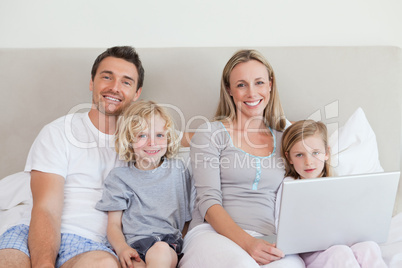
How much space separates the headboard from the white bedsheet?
246 millimetres

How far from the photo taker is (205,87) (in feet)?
5.95

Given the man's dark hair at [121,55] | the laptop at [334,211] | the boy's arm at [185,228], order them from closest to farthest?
1. the laptop at [334,211]
2. the boy's arm at [185,228]
3. the man's dark hair at [121,55]

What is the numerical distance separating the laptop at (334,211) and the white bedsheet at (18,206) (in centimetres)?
14

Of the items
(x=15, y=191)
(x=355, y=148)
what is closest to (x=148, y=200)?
(x=15, y=191)

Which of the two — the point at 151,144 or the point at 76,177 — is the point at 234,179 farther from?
the point at 76,177

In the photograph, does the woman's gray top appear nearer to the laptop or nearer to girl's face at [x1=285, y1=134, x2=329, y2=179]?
girl's face at [x1=285, y1=134, x2=329, y2=179]

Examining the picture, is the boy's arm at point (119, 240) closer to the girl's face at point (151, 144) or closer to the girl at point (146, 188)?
the girl at point (146, 188)

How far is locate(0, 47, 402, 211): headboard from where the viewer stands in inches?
69.2

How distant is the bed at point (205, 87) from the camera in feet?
5.76

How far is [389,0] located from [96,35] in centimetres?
152

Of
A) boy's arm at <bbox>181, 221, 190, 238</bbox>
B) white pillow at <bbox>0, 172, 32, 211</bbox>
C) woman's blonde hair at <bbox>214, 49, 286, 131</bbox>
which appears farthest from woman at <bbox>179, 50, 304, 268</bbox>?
white pillow at <bbox>0, 172, 32, 211</bbox>

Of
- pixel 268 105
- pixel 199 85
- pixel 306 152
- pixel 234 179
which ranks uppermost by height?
pixel 199 85

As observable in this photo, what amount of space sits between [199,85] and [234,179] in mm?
553

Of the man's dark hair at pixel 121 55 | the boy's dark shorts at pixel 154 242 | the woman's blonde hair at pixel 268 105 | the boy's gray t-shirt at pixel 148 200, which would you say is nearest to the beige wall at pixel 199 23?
the man's dark hair at pixel 121 55
